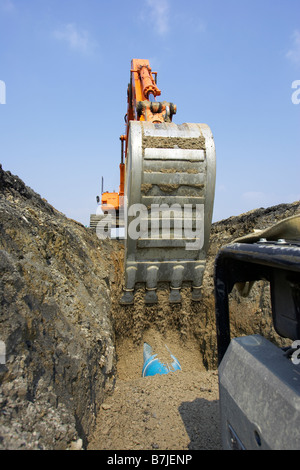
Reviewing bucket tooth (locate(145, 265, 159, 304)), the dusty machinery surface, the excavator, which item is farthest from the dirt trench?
the dusty machinery surface

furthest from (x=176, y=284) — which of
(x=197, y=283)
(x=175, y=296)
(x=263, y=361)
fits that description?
(x=263, y=361)

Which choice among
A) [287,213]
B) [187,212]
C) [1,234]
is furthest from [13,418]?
[287,213]

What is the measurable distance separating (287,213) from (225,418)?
4.64 m

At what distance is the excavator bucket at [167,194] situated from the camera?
370cm

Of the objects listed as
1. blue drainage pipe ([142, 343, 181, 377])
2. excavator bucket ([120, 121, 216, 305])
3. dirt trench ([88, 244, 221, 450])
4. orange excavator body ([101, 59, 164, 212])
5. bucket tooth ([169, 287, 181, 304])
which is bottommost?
blue drainage pipe ([142, 343, 181, 377])

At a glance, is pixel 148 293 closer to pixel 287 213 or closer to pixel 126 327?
pixel 126 327

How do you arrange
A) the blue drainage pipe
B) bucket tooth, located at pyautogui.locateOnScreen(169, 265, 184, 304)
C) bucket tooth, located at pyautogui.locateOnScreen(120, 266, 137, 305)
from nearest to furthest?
the blue drainage pipe
bucket tooth, located at pyautogui.locateOnScreen(120, 266, 137, 305)
bucket tooth, located at pyautogui.locateOnScreen(169, 265, 184, 304)

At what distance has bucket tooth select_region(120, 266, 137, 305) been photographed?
14.1 feet

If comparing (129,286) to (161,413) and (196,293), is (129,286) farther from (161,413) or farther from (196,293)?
(161,413)

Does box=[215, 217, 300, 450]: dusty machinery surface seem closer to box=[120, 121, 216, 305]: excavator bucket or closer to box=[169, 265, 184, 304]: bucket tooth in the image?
box=[120, 121, 216, 305]: excavator bucket

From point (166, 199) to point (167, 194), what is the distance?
67 mm

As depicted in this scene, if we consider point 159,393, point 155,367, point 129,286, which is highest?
point 129,286

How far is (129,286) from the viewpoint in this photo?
4516 mm

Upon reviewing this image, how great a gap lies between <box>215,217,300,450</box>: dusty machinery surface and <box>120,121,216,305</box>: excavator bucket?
7.74 ft
